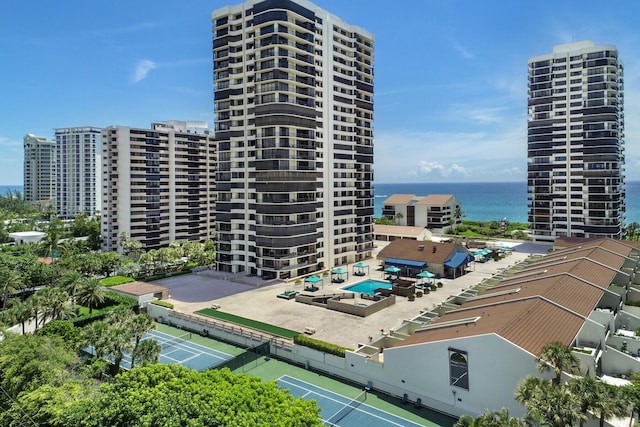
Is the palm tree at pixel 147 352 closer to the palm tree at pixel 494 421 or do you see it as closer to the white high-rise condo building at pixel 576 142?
the palm tree at pixel 494 421

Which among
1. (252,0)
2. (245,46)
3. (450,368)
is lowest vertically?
(450,368)

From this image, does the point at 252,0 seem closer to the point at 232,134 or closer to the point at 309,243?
the point at 232,134

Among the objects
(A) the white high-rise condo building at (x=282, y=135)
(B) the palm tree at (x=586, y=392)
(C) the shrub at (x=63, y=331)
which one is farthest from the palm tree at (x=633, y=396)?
(A) the white high-rise condo building at (x=282, y=135)

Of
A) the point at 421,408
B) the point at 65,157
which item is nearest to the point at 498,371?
the point at 421,408

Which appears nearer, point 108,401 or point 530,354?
point 108,401

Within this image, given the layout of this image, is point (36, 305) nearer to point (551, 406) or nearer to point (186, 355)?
point (186, 355)

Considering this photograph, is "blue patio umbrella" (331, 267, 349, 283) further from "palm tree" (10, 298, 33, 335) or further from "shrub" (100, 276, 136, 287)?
"palm tree" (10, 298, 33, 335)

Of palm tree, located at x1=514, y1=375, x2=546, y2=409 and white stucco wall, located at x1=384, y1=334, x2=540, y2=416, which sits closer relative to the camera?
palm tree, located at x1=514, y1=375, x2=546, y2=409

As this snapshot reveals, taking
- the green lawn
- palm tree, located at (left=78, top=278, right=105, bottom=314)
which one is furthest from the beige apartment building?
palm tree, located at (left=78, top=278, right=105, bottom=314)
